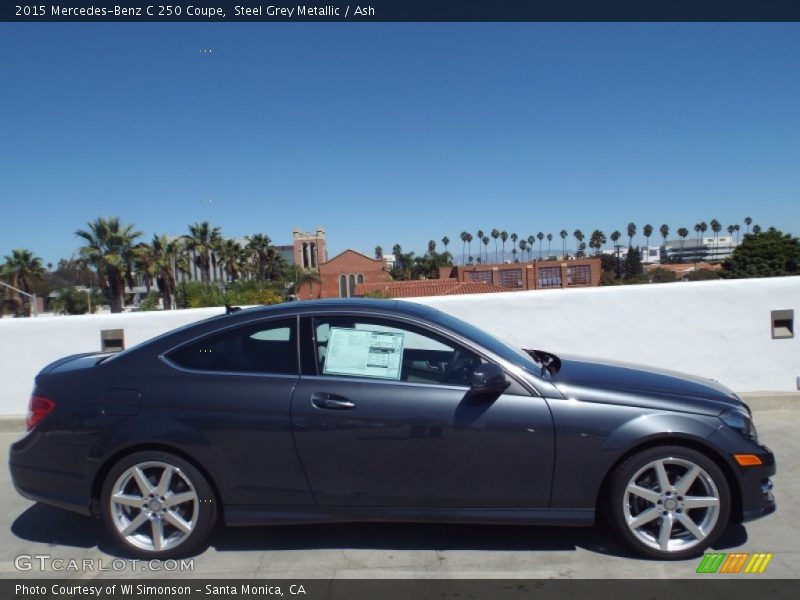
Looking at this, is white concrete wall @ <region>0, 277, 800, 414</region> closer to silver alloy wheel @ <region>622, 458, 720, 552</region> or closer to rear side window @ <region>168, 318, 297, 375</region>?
Result: rear side window @ <region>168, 318, 297, 375</region>

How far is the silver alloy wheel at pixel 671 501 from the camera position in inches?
136

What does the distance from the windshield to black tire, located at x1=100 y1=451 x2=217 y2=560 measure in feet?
5.71

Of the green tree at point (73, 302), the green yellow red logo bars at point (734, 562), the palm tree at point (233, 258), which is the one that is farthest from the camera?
the palm tree at point (233, 258)

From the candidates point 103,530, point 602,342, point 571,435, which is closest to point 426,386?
point 571,435

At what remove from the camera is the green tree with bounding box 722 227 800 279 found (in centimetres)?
4138

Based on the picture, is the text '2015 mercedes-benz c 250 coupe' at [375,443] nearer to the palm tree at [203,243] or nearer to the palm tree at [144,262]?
the palm tree at [144,262]

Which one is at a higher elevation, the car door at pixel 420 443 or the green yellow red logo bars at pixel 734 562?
the car door at pixel 420 443

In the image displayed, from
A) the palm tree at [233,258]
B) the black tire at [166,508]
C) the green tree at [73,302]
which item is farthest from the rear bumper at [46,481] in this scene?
the palm tree at [233,258]

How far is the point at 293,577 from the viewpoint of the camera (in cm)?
345

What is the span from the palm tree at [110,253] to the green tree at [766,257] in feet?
143

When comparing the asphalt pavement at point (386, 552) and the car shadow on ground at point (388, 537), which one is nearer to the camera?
the asphalt pavement at point (386, 552)

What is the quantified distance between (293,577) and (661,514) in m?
2.09

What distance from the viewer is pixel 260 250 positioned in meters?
75.6

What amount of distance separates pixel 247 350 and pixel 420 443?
1206 millimetres
